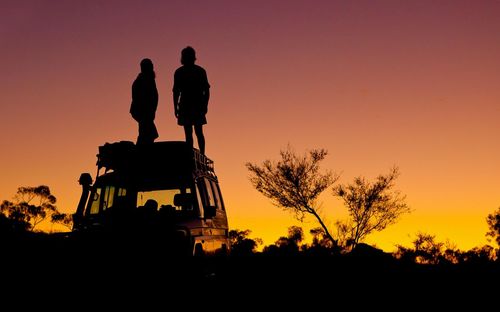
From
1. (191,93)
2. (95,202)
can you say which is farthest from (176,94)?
(95,202)

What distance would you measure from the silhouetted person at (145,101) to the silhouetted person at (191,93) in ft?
4.47

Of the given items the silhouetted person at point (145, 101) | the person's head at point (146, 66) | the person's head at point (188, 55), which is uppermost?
the person's head at point (188, 55)

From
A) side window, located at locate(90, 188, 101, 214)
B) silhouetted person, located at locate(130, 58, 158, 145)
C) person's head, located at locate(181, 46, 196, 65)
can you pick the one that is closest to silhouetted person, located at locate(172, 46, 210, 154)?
person's head, located at locate(181, 46, 196, 65)

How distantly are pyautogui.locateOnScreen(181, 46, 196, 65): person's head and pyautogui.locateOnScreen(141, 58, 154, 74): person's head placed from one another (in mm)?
1535

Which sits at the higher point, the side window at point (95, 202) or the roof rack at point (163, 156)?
the roof rack at point (163, 156)

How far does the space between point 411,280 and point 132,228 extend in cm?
745

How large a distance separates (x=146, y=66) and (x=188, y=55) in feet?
5.33

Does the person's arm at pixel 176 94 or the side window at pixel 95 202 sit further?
the person's arm at pixel 176 94

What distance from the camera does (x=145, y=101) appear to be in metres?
7.34

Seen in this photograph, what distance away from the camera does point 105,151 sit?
7250mm

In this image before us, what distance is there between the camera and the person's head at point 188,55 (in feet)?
28.7

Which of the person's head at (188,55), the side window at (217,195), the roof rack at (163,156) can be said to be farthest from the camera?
the person's head at (188,55)

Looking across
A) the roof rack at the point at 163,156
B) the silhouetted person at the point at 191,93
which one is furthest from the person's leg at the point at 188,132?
the roof rack at the point at 163,156

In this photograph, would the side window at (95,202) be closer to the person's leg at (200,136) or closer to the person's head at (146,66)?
the person's head at (146,66)
